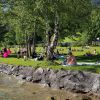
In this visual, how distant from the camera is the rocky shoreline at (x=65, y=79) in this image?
30.2 meters

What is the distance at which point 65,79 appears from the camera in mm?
32375

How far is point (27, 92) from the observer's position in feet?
103

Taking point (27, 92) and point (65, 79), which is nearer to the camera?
point (27, 92)

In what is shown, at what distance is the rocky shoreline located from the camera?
3022 cm

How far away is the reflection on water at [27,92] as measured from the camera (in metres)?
28.9

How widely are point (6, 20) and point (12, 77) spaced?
460 inches

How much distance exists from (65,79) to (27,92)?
3588 mm

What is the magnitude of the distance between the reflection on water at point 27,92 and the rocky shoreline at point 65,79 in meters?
0.89

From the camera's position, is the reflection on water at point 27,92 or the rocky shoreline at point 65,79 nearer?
the reflection on water at point 27,92

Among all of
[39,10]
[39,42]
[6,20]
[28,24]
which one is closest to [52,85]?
[39,10]

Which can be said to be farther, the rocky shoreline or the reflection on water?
the rocky shoreline

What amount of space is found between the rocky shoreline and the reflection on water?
894mm

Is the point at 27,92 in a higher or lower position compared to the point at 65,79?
lower

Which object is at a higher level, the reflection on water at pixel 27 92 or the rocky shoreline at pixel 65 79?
the rocky shoreline at pixel 65 79
